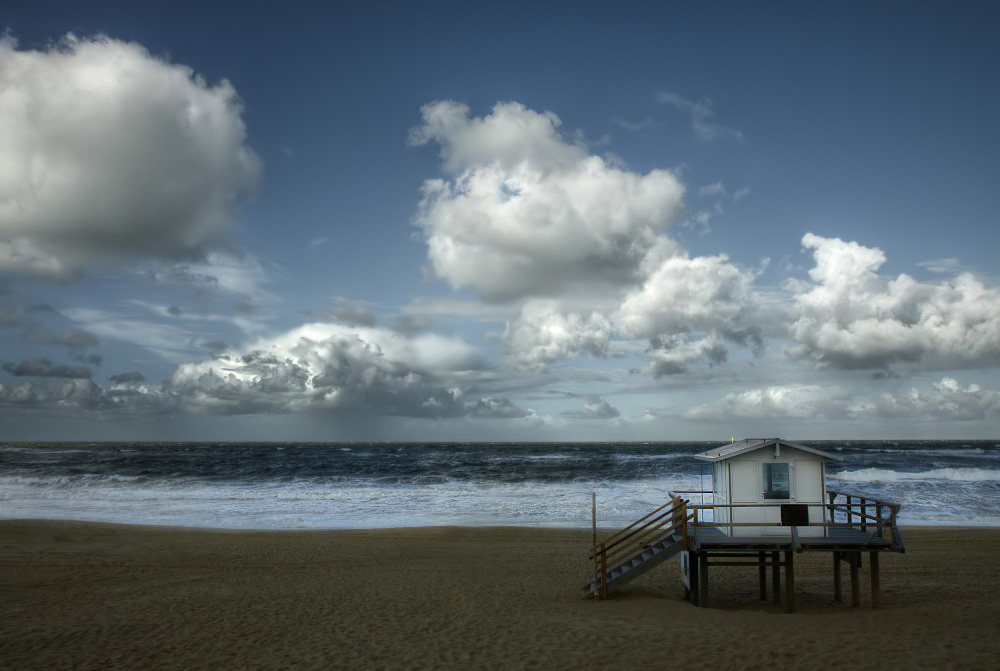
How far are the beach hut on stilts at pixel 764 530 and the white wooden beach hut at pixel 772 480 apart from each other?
20 millimetres

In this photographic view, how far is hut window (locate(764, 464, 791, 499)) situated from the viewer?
1583cm

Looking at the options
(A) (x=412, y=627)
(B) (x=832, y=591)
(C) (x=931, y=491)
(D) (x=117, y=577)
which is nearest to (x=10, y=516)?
(D) (x=117, y=577)

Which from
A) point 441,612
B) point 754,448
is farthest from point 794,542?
point 441,612

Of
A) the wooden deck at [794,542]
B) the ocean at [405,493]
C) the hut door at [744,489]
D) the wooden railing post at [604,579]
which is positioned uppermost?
the hut door at [744,489]

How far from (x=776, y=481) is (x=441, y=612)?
7.93 meters

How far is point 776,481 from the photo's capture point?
15891 millimetres

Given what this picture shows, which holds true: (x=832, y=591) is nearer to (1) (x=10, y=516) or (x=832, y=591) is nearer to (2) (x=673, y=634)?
(2) (x=673, y=634)

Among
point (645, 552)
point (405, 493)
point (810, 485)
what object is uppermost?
point (810, 485)

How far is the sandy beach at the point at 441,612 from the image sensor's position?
1117cm

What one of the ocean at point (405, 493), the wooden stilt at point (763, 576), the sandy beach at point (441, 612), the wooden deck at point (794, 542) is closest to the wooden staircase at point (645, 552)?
the wooden deck at point (794, 542)

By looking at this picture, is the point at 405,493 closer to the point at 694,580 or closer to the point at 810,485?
the point at 694,580

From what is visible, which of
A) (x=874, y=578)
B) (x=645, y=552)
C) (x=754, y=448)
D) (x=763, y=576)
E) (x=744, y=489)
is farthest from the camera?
(x=763, y=576)

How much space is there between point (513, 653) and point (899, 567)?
46.0ft

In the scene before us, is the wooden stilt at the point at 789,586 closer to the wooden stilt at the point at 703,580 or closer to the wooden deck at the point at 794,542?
the wooden deck at the point at 794,542
